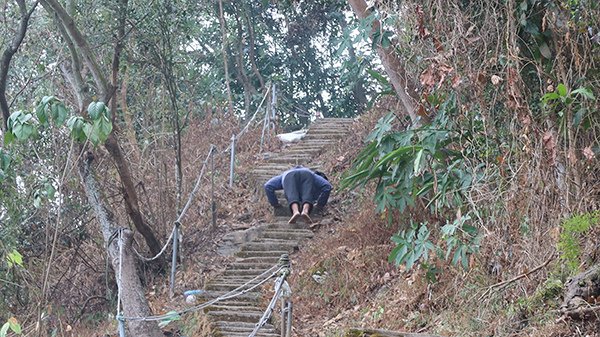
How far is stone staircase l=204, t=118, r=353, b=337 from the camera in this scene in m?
9.86

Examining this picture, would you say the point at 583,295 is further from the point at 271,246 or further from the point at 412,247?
the point at 271,246

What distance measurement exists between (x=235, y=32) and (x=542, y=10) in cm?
1460

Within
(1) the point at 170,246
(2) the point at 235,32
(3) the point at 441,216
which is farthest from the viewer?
(2) the point at 235,32

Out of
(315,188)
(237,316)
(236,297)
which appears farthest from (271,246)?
(237,316)

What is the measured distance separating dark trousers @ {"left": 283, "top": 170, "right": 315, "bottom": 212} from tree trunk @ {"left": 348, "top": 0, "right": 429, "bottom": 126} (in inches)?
134

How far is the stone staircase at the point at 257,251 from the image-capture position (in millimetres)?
9859

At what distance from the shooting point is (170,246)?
1228 centimetres

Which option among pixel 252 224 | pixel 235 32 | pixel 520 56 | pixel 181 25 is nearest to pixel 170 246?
pixel 252 224

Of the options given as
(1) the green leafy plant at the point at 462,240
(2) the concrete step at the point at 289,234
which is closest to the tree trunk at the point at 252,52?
(2) the concrete step at the point at 289,234

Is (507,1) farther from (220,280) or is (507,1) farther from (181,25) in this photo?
(181,25)

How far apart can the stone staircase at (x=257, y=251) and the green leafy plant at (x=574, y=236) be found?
368cm

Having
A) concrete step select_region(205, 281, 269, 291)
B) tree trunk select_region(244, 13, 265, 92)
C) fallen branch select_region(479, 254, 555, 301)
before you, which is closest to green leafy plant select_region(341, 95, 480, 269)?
fallen branch select_region(479, 254, 555, 301)

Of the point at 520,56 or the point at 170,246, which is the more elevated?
the point at 520,56

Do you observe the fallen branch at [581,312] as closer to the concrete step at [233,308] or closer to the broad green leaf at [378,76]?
the broad green leaf at [378,76]
